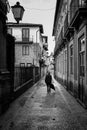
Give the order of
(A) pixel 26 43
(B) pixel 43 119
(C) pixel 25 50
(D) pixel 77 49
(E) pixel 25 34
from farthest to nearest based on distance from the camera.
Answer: (E) pixel 25 34, (C) pixel 25 50, (A) pixel 26 43, (D) pixel 77 49, (B) pixel 43 119

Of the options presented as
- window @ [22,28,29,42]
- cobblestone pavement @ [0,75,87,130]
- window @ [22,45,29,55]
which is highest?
window @ [22,28,29,42]

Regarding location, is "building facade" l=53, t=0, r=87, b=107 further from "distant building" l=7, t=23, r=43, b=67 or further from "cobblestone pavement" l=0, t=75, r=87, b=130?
"distant building" l=7, t=23, r=43, b=67

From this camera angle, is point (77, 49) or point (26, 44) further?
point (26, 44)

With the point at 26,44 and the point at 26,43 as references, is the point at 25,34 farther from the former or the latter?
the point at 26,44

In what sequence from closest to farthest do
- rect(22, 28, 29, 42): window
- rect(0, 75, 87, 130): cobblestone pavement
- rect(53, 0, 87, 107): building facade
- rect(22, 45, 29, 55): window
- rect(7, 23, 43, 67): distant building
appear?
1. rect(0, 75, 87, 130): cobblestone pavement
2. rect(53, 0, 87, 107): building facade
3. rect(7, 23, 43, 67): distant building
4. rect(22, 45, 29, 55): window
5. rect(22, 28, 29, 42): window

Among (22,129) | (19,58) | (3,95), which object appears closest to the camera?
(22,129)

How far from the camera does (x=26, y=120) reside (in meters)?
7.25

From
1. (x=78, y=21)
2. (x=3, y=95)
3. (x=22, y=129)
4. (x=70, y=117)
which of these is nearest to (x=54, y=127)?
(x=22, y=129)

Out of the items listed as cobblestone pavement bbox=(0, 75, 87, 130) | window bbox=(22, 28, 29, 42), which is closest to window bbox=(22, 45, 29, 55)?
window bbox=(22, 28, 29, 42)

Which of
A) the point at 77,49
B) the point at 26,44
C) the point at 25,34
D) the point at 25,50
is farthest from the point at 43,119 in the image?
the point at 25,34

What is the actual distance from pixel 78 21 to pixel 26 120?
6.35 meters

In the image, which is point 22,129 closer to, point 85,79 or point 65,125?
point 65,125

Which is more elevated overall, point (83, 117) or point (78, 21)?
point (78, 21)

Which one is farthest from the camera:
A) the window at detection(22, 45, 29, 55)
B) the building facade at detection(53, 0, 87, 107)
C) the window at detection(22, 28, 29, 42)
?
the window at detection(22, 28, 29, 42)
